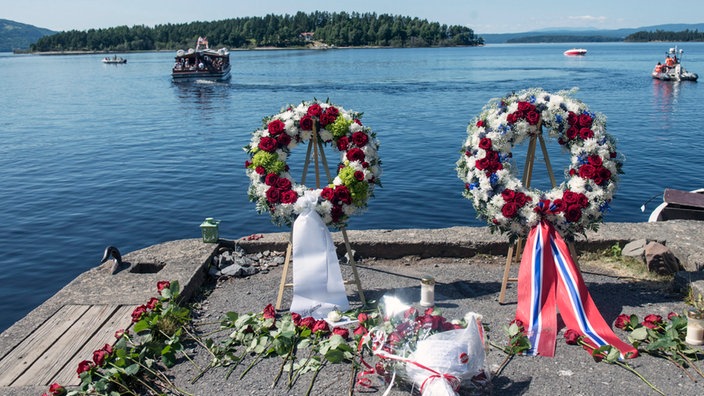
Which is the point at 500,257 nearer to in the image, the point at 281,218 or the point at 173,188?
the point at 281,218

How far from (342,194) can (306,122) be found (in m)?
0.96

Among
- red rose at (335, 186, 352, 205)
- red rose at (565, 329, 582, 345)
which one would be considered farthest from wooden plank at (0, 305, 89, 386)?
red rose at (565, 329, 582, 345)

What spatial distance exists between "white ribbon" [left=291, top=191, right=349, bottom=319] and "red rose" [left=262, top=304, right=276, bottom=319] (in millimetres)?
357

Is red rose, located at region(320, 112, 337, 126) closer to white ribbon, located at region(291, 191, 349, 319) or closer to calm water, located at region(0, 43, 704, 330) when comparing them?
white ribbon, located at region(291, 191, 349, 319)

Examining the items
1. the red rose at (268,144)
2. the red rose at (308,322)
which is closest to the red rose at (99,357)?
the red rose at (308,322)

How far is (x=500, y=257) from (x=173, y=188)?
1169cm

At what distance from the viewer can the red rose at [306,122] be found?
7.39 metres

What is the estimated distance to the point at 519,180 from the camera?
Answer: 729 centimetres

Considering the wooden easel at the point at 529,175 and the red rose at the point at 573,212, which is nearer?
the red rose at the point at 573,212

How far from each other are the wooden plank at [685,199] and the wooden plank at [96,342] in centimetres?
948

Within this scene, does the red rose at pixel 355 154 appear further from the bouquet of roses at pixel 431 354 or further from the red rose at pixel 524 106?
the bouquet of roses at pixel 431 354

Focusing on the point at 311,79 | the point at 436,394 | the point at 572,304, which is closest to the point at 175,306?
the point at 436,394

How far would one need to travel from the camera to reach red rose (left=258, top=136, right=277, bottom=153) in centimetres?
734

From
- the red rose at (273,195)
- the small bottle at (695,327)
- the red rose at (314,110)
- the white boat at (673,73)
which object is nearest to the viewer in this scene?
the small bottle at (695,327)
